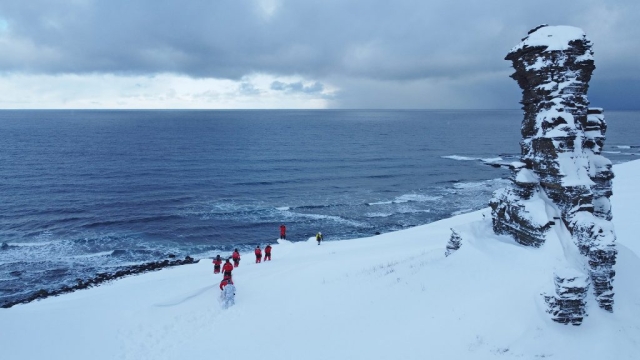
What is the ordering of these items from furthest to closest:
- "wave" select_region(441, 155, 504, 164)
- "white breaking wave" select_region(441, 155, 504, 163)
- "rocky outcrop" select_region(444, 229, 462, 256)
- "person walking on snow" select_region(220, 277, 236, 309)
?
Answer: "white breaking wave" select_region(441, 155, 504, 163) < "wave" select_region(441, 155, 504, 164) < "person walking on snow" select_region(220, 277, 236, 309) < "rocky outcrop" select_region(444, 229, 462, 256)

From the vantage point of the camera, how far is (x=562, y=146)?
561 inches

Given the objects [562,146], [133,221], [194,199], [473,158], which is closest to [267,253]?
[562,146]

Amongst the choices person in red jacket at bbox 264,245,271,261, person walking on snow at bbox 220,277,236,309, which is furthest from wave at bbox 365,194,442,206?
person walking on snow at bbox 220,277,236,309

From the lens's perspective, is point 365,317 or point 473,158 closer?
point 365,317

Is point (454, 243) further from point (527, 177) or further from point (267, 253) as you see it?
point (267, 253)

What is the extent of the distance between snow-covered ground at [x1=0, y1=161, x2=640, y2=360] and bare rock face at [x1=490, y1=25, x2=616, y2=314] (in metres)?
1.02

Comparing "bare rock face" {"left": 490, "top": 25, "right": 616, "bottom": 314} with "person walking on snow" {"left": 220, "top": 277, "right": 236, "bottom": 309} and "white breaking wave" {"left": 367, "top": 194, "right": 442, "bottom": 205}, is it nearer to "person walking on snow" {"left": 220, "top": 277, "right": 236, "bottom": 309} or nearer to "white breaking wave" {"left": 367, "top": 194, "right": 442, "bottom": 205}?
"person walking on snow" {"left": 220, "top": 277, "right": 236, "bottom": 309}

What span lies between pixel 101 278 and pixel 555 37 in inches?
1230

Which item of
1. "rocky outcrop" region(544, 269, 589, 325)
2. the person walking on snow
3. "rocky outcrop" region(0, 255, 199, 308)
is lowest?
"rocky outcrop" region(0, 255, 199, 308)

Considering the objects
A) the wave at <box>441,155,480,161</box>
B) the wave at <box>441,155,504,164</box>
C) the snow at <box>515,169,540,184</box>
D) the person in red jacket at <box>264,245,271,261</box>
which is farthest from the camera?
the wave at <box>441,155,480,161</box>

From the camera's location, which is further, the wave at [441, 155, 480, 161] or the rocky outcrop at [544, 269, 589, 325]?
the wave at [441, 155, 480, 161]

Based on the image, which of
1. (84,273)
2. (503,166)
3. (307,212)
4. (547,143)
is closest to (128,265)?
(84,273)

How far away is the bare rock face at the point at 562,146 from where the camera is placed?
45.8ft

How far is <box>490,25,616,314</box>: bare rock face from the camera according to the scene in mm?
13945
